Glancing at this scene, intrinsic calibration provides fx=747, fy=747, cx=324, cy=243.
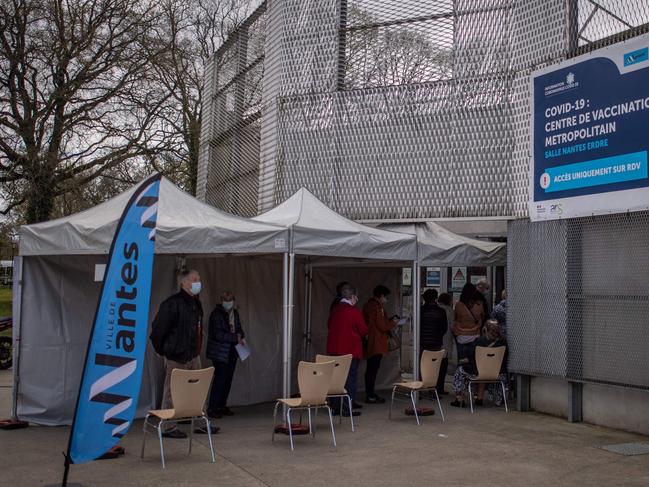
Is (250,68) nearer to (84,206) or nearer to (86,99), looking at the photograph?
(86,99)

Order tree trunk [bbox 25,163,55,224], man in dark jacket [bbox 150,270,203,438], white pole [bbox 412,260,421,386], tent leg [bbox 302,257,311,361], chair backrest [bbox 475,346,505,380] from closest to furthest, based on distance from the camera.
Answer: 1. man in dark jacket [bbox 150,270,203,438]
2. white pole [bbox 412,260,421,386]
3. chair backrest [bbox 475,346,505,380]
4. tent leg [bbox 302,257,311,361]
5. tree trunk [bbox 25,163,55,224]

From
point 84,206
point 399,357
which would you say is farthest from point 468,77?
point 84,206

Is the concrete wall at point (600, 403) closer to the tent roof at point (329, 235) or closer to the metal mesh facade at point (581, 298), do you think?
the metal mesh facade at point (581, 298)

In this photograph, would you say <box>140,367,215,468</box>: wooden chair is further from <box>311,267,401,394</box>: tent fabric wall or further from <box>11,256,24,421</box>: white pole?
<box>311,267,401,394</box>: tent fabric wall

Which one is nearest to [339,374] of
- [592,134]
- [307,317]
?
[307,317]

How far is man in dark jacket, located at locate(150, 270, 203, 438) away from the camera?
7812 millimetres

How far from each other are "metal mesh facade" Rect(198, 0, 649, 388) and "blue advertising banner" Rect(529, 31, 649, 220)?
10.3 inches

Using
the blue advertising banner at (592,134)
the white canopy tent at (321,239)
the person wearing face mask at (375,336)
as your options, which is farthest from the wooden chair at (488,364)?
the blue advertising banner at (592,134)

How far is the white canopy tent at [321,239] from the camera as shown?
8492mm

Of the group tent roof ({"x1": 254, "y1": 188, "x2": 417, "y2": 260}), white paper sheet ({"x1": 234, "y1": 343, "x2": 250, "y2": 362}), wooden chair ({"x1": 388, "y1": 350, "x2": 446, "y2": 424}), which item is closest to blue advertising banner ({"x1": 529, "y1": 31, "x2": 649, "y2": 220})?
tent roof ({"x1": 254, "y1": 188, "x2": 417, "y2": 260})

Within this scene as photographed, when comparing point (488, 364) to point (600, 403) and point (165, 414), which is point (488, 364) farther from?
point (165, 414)

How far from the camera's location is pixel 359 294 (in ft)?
40.9

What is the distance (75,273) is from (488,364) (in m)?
5.48

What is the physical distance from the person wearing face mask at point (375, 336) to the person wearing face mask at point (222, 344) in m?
2.36
